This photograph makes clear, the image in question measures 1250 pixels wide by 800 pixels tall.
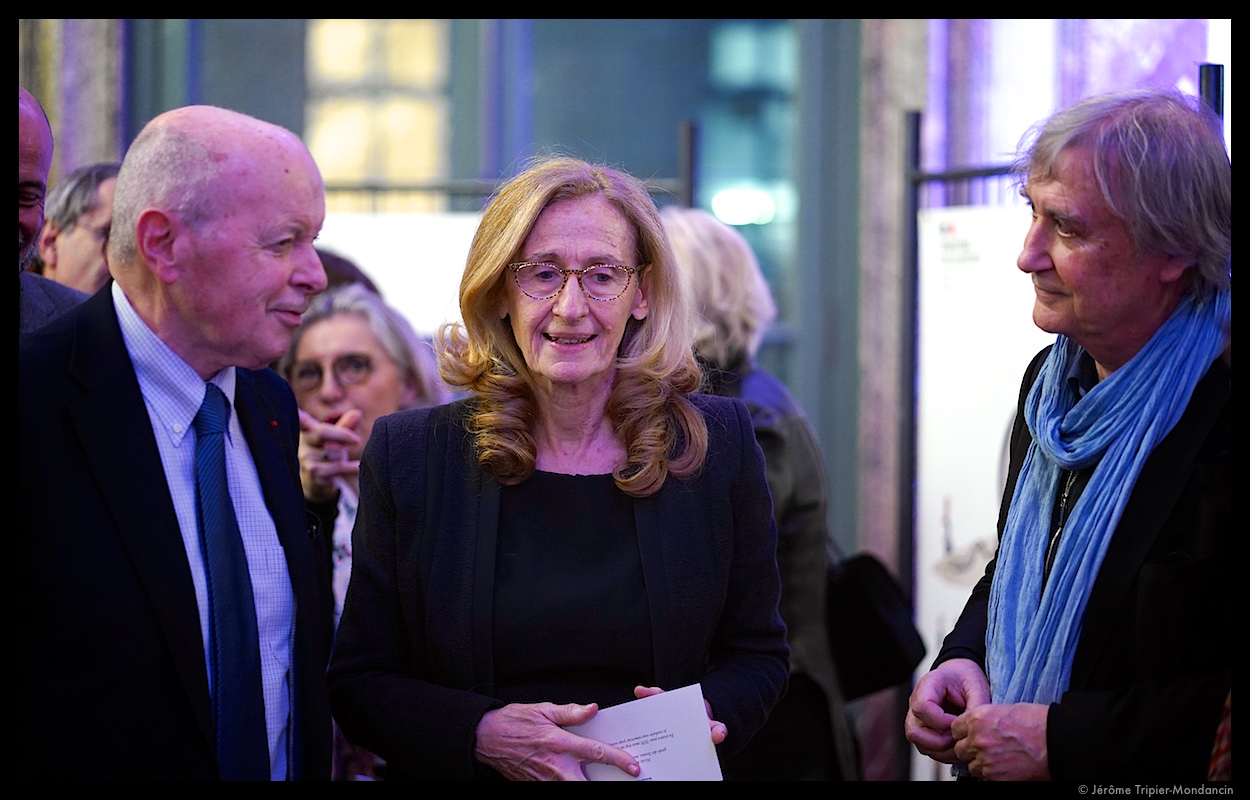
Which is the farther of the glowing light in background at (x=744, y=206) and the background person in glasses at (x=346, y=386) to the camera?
the glowing light in background at (x=744, y=206)

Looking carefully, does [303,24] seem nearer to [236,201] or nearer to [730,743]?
[236,201]

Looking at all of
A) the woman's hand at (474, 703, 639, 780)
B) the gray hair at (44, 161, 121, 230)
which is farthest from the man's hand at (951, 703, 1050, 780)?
the gray hair at (44, 161, 121, 230)

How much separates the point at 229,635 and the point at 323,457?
1398 mm

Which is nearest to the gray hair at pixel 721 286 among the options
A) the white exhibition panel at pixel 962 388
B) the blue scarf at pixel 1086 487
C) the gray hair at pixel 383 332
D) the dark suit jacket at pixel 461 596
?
the white exhibition panel at pixel 962 388

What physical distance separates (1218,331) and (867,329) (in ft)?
12.6

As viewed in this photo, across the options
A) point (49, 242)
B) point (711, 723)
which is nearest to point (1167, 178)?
point (711, 723)

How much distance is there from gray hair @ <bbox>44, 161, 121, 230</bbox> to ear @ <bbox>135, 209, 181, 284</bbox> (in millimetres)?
1696

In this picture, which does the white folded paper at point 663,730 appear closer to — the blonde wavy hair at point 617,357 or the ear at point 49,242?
the blonde wavy hair at point 617,357

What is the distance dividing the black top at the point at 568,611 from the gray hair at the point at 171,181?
784mm

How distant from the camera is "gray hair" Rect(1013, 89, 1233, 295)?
6.42ft

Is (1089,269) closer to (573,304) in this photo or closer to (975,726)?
(975,726)

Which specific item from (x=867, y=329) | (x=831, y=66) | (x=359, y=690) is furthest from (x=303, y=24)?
(x=359, y=690)

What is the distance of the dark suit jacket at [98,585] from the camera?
1779 mm

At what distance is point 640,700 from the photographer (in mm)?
2137
